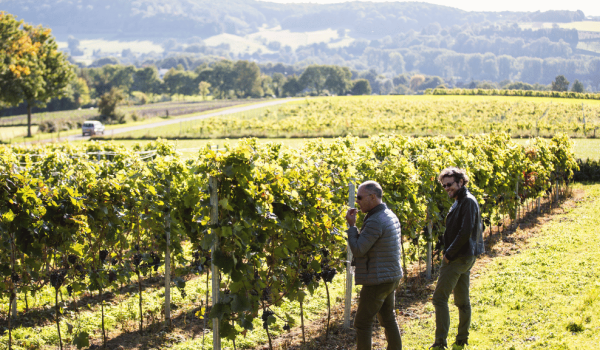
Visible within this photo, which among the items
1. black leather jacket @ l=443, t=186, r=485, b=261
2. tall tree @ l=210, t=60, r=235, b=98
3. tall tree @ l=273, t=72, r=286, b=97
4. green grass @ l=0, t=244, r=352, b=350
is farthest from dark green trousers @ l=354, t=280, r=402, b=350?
tall tree @ l=273, t=72, r=286, b=97

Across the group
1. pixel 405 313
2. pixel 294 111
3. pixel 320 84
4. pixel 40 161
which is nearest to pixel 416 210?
pixel 405 313

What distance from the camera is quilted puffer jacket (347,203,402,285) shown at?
4.64 meters

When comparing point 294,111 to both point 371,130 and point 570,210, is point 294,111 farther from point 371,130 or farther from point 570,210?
point 570,210

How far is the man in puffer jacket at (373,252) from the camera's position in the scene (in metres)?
4.65

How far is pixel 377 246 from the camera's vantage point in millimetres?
4742

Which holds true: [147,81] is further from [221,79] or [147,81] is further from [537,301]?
[537,301]

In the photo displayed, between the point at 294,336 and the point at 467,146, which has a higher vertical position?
the point at 467,146

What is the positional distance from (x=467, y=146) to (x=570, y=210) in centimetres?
563

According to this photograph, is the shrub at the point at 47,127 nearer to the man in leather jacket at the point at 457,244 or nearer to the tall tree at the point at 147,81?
the man in leather jacket at the point at 457,244

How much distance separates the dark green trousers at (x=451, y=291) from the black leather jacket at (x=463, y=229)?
11 cm

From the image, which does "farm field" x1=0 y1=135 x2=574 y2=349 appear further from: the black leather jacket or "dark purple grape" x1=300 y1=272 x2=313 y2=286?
the black leather jacket

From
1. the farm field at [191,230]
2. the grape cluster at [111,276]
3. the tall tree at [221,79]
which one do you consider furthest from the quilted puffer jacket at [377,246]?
the tall tree at [221,79]

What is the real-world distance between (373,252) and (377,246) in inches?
3.0

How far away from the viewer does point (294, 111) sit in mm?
64250
